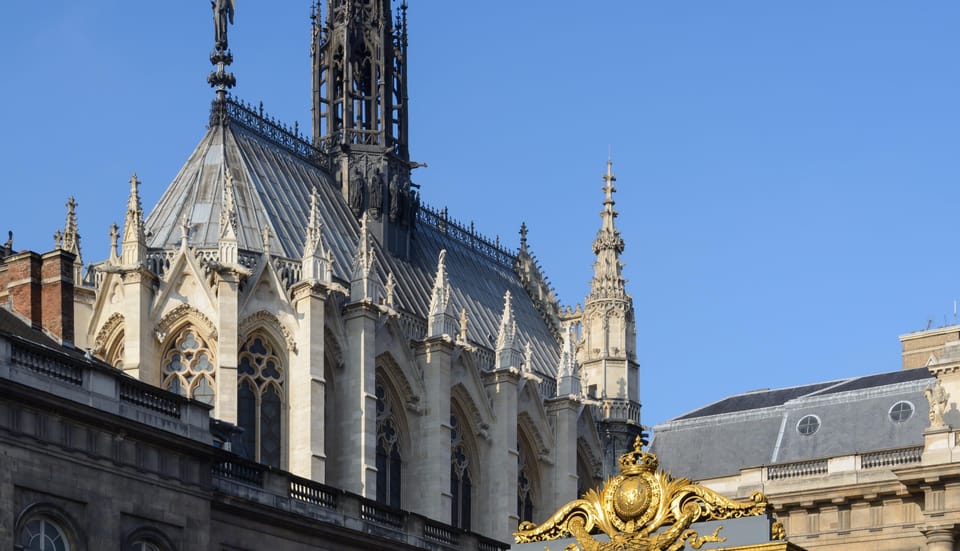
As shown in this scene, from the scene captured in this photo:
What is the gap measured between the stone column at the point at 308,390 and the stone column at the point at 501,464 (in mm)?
11855

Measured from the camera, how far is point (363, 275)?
6512 cm

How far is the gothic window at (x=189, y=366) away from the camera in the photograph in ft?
197

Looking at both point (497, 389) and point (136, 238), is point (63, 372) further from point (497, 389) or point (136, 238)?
point (497, 389)

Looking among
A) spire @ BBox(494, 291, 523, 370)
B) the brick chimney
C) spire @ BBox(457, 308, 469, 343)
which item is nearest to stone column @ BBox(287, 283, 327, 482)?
spire @ BBox(457, 308, 469, 343)

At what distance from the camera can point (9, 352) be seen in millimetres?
33906

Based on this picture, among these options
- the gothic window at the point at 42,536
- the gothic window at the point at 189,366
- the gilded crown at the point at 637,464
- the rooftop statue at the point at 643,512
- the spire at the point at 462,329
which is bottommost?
the rooftop statue at the point at 643,512

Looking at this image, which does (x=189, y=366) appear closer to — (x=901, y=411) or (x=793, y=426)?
(x=793, y=426)

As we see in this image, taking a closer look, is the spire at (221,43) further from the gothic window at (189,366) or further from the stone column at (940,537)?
the stone column at (940,537)

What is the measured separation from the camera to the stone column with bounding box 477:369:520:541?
71375 millimetres

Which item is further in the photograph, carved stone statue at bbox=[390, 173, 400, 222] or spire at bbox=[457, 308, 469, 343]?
carved stone statue at bbox=[390, 173, 400, 222]

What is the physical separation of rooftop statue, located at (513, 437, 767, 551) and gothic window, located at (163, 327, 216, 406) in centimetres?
4661

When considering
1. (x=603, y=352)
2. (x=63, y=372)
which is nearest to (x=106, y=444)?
(x=63, y=372)

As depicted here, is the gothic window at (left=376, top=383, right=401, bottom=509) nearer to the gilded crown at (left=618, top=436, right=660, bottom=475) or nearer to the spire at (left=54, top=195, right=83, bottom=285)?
the spire at (left=54, top=195, right=83, bottom=285)

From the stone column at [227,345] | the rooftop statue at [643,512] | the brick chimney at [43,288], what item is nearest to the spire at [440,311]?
the stone column at [227,345]
